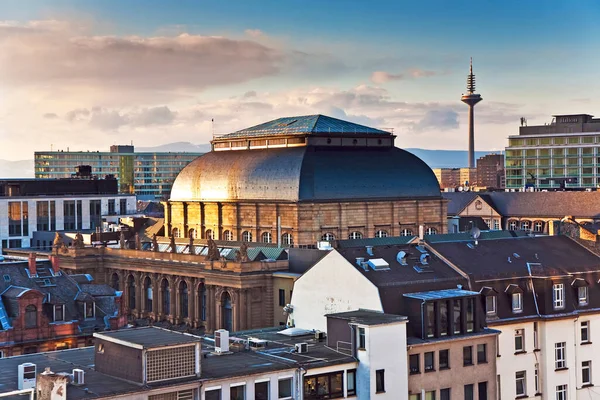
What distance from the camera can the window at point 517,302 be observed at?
8712 cm

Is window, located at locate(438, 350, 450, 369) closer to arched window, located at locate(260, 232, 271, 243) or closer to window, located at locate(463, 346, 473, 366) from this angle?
window, located at locate(463, 346, 473, 366)

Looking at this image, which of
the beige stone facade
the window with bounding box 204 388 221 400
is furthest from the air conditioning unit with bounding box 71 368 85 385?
the beige stone facade

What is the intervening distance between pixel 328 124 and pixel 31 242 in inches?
2552

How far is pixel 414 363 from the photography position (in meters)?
73.9

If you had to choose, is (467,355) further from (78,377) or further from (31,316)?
(31,316)

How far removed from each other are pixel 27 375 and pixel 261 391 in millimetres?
13136

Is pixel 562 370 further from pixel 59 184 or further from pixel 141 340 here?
pixel 59 184

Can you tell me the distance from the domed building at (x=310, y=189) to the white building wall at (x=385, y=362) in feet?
195

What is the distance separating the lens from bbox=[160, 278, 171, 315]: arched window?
136m

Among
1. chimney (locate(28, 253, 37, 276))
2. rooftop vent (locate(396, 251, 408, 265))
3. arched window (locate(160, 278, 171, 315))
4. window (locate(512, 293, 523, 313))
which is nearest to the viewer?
rooftop vent (locate(396, 251, 408, 265))

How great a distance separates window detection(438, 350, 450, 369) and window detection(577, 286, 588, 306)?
19.1 m

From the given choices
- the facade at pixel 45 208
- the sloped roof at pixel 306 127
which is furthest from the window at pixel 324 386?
the facade at pixel 45 208

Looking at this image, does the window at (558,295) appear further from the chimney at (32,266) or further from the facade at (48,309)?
the chimney at (32,266)

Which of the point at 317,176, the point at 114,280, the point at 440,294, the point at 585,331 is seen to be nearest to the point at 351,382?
the point at 440,294
